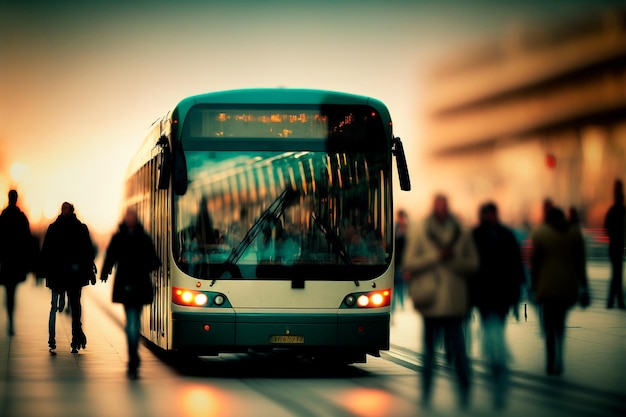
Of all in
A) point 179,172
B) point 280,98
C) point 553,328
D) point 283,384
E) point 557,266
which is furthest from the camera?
point 280,98

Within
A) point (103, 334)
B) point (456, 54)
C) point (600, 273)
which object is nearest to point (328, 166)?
point (103, 334)

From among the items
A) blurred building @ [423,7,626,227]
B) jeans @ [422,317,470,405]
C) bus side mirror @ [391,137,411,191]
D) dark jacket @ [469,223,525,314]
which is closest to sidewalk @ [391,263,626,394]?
dark jacket @ [469,223,525,314]

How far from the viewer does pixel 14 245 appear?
18.7 m

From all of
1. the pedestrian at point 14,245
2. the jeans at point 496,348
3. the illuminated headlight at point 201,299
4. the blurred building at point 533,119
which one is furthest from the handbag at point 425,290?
the blurred building at point 533,119

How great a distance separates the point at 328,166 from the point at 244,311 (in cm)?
182

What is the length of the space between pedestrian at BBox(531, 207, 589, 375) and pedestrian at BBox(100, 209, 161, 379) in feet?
13.4

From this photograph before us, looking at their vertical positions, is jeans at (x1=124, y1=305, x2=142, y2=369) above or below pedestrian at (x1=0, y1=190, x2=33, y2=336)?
below

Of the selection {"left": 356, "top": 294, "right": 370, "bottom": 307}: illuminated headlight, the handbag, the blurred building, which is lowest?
{"left": 356, "top": 294, "right": 370, "bottom": 307}: illuminated headlight

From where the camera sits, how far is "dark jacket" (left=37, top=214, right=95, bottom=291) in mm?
16281

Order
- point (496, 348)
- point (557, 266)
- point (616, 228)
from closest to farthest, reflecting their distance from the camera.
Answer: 1. point (496, 348)
2. point (557, 266)
3. point (616, 228)

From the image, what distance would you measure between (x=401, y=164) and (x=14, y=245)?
25.2ft

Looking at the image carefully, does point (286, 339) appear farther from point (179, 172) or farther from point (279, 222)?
point (179, 172)

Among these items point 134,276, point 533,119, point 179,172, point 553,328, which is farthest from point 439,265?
point 533,119

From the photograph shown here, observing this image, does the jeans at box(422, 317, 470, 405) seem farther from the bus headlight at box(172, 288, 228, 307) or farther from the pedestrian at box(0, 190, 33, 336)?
the pedestrian at box(0, 190, 33, 336)
